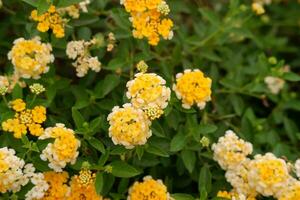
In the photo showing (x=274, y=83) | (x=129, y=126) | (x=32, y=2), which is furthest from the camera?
(x=274, y=83)

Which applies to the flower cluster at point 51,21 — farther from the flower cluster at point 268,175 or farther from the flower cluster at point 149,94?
the flower cluster at point 268,175

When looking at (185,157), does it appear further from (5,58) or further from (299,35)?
(299,35)

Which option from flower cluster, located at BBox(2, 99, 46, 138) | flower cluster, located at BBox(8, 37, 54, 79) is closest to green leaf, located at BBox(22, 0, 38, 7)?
flower cluster, located at BBox(8, 37, 54, 79)

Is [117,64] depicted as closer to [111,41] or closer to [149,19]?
[111,41]

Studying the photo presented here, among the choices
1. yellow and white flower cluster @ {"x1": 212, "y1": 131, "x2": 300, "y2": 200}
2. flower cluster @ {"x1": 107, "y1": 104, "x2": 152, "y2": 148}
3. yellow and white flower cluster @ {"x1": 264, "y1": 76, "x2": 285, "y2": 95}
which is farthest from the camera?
yellow and white flower cluster @ {"x1": 264, "y1": 76, "x2": 285, "y2": 95}

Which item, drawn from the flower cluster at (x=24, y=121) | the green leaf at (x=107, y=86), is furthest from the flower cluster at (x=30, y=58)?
the green leaf at (x=107, y=86)

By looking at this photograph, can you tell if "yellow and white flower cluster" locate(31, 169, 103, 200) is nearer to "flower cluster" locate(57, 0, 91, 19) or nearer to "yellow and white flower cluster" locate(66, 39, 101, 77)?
"yellow and white flower cluster" locate(66, 39, 101, 77)

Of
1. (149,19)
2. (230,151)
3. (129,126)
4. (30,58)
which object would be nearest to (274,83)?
(230,151)
